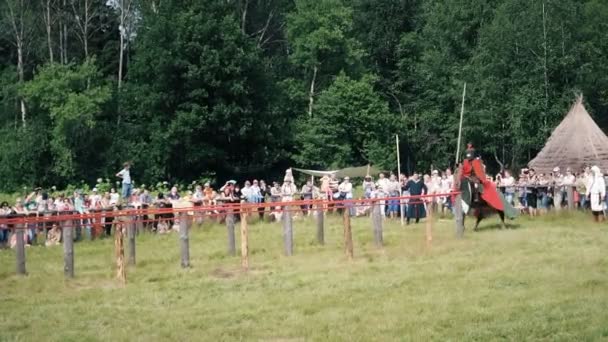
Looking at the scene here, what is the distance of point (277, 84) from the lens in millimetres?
60906

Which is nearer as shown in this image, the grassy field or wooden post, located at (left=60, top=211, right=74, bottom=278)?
the grassy field

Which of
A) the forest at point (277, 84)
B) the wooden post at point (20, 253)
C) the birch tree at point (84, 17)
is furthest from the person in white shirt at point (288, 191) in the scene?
the birch tree at point (84, 17)

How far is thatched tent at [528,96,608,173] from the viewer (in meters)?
39.1

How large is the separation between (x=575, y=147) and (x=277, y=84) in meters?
25.1

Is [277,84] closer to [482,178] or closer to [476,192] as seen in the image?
[482,178]

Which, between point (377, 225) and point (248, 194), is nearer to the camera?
point (377, 225)

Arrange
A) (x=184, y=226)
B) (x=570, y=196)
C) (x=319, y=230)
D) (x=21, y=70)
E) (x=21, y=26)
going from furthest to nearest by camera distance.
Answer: (x=21, y=70) → (x=21, y=26) → (x=570, y=196) → (x=319, y=230) → (x=184, y=226)

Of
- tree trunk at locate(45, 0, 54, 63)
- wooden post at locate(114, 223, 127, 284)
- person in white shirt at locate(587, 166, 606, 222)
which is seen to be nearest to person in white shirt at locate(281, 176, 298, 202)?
person in white shirt at locate(587, 166, 606, 222)

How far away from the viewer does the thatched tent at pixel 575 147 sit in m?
39.1

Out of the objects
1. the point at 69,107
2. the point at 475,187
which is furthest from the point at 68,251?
the point at 69,107

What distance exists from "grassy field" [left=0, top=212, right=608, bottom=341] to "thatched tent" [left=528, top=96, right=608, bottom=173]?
577 inches

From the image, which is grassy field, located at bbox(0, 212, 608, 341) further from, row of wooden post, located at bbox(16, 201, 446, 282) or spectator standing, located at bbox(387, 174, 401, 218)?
spectator standing, located at bbox(387, 174, 401, 218)

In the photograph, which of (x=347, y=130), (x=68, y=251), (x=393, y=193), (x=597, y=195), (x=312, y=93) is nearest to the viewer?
(x=68, y=251)

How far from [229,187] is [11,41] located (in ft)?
112
